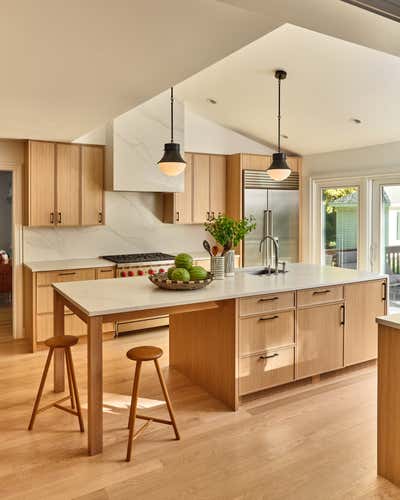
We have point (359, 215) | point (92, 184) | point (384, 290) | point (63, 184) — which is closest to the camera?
point (384, 290)

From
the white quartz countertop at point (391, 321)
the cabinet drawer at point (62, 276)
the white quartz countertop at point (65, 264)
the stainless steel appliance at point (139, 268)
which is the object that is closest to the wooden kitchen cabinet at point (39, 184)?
the white quartz countertop at point (65, 264)

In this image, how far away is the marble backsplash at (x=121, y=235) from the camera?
17.2 feet

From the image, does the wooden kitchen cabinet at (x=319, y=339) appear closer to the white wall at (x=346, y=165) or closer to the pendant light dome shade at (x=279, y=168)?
the pendant light dome shade at (x=279, y=168)

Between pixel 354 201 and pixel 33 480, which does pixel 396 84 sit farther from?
pixel 33 480

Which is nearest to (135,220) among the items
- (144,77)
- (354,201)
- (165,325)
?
(165,325)

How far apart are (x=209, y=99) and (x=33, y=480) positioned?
177 inches

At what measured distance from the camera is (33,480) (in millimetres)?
2342

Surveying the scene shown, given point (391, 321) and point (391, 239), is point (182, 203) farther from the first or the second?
point (391, 321)

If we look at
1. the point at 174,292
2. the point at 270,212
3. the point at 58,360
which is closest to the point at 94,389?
the point at 174,292

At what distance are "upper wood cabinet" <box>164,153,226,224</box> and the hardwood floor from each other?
2.62m

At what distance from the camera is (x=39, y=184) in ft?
16.1

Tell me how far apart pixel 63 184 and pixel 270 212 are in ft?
8.90

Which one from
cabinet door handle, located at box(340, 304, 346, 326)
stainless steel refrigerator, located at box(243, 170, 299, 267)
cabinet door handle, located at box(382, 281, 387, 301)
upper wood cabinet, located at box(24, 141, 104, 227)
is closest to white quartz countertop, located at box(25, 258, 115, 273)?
upper wood cabinet, located at box(24, 141, 104, 227)

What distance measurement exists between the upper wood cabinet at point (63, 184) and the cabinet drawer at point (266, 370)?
2804 millimetres
